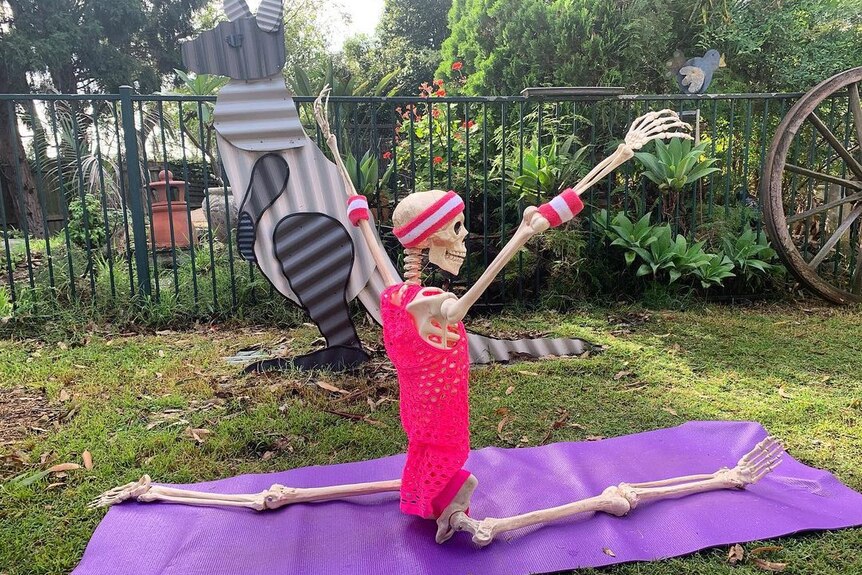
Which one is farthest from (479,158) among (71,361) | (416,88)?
(416,88)

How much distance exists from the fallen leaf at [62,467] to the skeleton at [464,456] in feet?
1.15

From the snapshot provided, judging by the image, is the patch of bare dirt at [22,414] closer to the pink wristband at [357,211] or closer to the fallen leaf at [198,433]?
the fallen leaf at [198,433]

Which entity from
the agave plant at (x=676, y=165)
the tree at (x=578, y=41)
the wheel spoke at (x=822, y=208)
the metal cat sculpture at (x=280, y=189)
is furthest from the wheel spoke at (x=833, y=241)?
the metal cat sculpture at (x=280, y=189)

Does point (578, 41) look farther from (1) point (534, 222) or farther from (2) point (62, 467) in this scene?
(2) point (62, 467)

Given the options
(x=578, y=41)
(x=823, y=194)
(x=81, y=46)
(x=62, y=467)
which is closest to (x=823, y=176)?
(x=823, y=194)

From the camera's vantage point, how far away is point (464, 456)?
6.56ft

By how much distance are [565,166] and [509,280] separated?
1092 millimetres

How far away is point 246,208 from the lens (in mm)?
3641

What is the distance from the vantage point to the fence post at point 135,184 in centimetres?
474

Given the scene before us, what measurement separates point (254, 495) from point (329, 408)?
993 mm

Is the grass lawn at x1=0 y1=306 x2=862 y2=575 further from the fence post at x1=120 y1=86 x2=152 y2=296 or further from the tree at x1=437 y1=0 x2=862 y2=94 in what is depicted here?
the tree at x1=437 y1=0 x2=862 y2=94

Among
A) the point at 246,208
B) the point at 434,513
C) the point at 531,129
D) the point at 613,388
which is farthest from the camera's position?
the point at 531,129

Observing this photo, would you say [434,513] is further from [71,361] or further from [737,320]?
[737,320]

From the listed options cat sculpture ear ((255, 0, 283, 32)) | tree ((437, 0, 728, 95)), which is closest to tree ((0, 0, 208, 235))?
tree ((437, 0, 728, 95))
